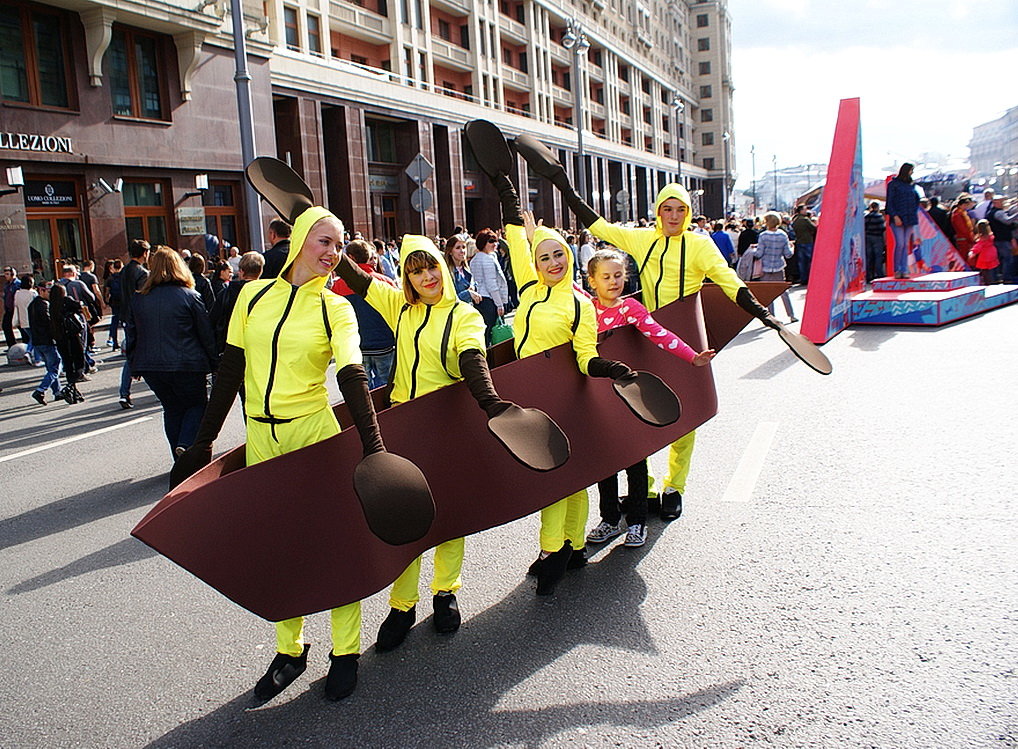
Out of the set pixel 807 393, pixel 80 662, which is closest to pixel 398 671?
pixel 80 662

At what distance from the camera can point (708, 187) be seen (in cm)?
9744

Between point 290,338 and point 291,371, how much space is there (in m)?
0.13

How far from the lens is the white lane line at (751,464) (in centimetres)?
554

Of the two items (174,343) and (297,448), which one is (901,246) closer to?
(174,343)

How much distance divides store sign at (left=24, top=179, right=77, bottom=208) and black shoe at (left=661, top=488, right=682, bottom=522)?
694 inches

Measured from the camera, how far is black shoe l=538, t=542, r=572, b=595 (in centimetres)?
414

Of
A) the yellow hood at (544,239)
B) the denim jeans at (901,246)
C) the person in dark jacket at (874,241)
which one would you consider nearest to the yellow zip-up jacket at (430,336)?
the yellow hood at (544,239)

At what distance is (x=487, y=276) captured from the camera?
37.1 feet

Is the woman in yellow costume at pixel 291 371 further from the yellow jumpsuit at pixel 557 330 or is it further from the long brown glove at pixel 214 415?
the yellow jumpsuit at pixel 557 330

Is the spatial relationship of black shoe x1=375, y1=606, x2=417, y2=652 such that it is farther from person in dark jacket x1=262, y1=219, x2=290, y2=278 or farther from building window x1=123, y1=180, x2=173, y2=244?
building window x1=123, y1=180, x2=173, y2=244

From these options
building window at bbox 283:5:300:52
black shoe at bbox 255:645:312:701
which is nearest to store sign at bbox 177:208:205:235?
building window at bbox 283:5:300:52

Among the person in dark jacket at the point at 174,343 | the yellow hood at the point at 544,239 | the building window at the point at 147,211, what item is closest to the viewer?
the yellow hood at the point at 544,239

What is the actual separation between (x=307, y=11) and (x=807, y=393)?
27729mm

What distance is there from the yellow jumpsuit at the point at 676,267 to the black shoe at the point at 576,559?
3.24 ft
